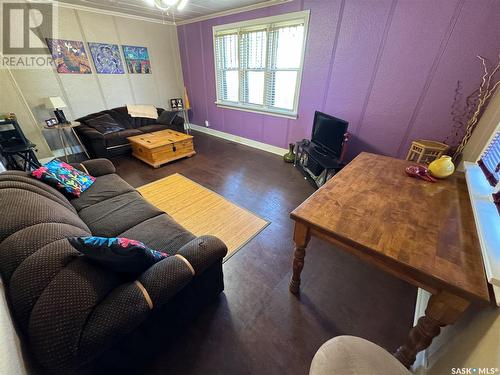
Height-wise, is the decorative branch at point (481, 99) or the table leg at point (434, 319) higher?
the decorative branch at point (481, 99)

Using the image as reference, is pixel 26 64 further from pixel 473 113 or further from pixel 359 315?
pixel 473 113

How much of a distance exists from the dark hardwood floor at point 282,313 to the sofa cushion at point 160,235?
1.72 ft

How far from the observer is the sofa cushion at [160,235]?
1.41 m

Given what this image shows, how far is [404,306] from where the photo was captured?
1.46 m

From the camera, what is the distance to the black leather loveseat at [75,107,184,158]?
138 inches

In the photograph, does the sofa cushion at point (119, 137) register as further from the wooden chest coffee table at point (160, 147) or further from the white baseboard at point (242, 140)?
the white baseboard at point (242, 140)

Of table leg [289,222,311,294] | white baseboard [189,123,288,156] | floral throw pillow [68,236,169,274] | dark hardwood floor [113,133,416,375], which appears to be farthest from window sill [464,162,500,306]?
white baseboard [189,123,288,156]

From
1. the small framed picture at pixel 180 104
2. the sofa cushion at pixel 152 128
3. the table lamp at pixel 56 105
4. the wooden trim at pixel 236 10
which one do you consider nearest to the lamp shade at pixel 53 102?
the table lamp at pixel 56 105

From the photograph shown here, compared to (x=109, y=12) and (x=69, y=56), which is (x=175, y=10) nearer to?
(x=109, y=12)

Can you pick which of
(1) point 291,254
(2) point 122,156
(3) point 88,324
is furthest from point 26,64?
(1) point 291,254

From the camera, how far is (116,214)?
1.71 metres

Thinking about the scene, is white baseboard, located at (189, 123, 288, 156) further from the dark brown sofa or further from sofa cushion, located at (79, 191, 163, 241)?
the dark brown sofa

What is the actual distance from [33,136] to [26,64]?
1.13 meters

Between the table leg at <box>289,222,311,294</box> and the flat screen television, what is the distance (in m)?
1.83
